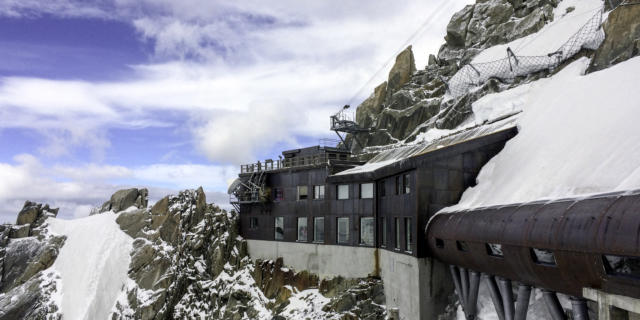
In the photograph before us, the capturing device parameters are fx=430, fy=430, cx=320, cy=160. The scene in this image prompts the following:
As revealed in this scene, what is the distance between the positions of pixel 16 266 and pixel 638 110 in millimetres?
56238

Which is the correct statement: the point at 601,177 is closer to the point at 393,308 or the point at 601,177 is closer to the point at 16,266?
the point at 393,308

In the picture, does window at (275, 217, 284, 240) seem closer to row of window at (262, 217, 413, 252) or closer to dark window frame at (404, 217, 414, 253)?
row of window at (262, 217, 413, 252)

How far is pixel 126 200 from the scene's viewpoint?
5206 centimetres

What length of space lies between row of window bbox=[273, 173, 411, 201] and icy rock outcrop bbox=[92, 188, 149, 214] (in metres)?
17.5

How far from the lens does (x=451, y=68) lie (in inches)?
2194

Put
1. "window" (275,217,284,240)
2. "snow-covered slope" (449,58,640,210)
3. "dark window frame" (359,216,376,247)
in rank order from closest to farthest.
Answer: "snow-covered slope" (449,58,640,210)
"dark window frame" (359,216,376,247)
"window" (275,217,284,240)

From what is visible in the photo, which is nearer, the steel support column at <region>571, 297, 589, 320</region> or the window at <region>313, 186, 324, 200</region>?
the steel support column at <region>571, 297, 589, 320</region>

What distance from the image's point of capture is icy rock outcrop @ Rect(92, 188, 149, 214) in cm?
5181

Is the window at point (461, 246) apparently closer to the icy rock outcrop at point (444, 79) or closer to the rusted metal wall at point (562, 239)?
the rusted metal wall at point (562, 239)

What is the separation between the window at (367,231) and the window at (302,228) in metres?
7.53

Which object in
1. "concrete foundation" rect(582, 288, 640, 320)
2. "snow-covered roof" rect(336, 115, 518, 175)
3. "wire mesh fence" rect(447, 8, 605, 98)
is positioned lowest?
"concrete foundation" rect(582, 288, 640, 320)

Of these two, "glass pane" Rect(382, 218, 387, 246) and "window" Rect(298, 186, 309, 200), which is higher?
"window" Rect(298, 186, 309, 200)

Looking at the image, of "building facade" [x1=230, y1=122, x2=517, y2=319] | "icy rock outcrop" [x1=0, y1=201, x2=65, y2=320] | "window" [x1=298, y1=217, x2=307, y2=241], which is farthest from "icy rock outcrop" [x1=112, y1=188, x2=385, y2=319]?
"icy rock outcrop" [x1=0, y1=201, x2=65, y2=320]

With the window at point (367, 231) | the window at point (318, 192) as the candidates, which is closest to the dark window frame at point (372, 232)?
the window at point (367, 231)
